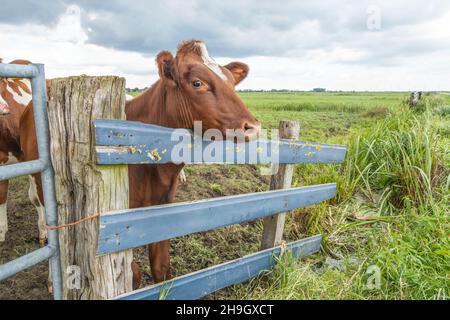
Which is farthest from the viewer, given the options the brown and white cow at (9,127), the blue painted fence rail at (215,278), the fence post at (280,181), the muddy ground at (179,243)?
the brown and white cow at (9,127)

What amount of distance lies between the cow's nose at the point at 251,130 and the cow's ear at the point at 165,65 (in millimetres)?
812

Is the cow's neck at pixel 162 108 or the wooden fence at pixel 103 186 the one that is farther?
the cow's neck at pixel 162 108

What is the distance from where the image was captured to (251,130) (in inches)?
89.6

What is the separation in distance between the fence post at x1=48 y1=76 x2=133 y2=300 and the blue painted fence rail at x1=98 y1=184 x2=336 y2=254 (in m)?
0.06

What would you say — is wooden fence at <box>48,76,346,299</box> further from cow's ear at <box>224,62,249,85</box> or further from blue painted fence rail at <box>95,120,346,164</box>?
cow's ear at <box>224,62,249,85</box>

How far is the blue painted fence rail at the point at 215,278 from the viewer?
216 centimetres

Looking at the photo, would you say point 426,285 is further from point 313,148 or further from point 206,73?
point 206,73

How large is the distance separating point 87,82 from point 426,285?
2839 millimetres

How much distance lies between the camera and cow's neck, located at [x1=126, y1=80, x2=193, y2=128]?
2.68 m

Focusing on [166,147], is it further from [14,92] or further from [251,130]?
[14,92]

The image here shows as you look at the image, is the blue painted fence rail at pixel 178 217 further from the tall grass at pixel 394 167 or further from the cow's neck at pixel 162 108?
the tall grass at pixel 394 167

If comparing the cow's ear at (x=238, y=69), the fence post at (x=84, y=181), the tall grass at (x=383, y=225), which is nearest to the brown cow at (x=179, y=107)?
the cow's ear at (x=238, y=69)

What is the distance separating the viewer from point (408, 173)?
438cm
